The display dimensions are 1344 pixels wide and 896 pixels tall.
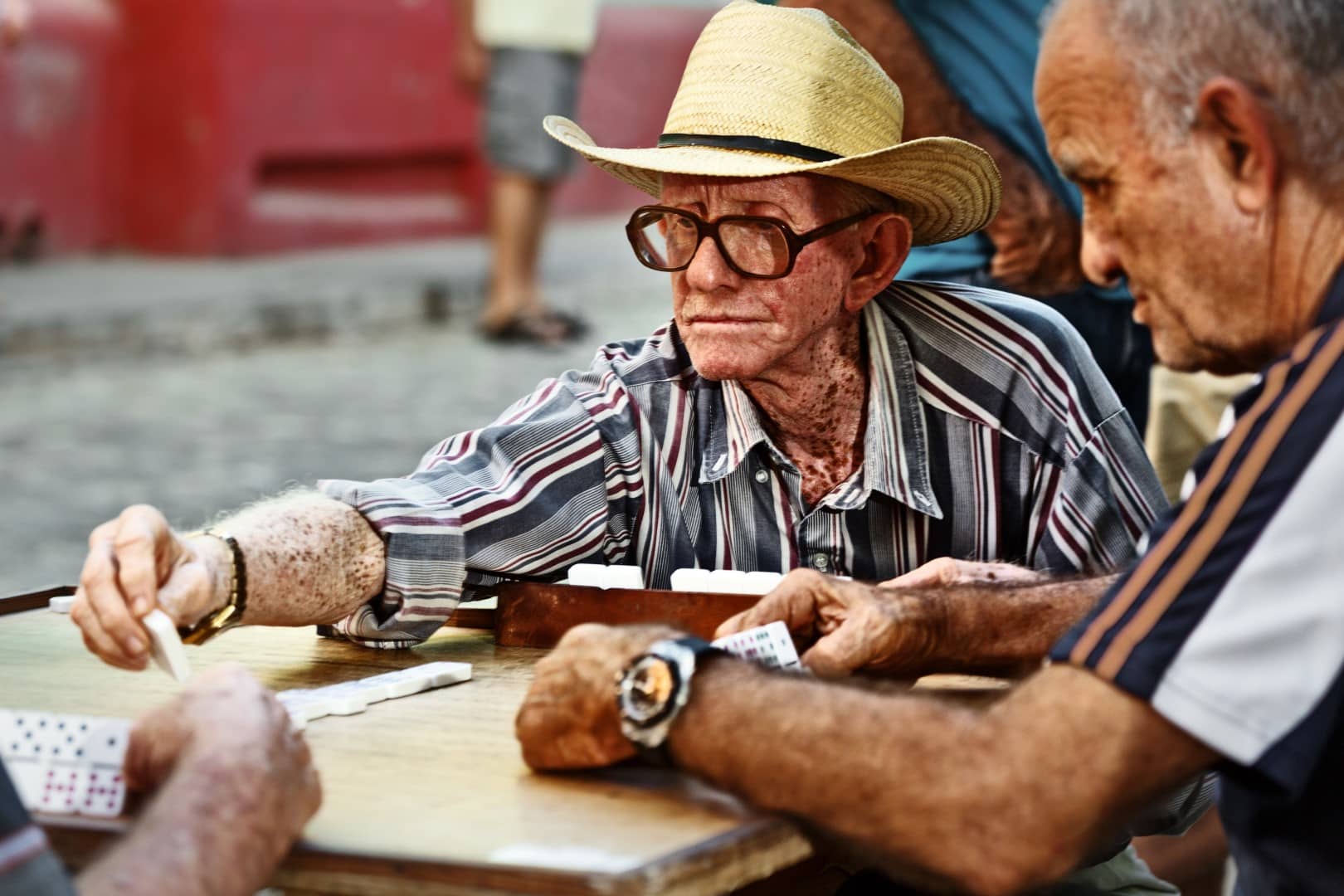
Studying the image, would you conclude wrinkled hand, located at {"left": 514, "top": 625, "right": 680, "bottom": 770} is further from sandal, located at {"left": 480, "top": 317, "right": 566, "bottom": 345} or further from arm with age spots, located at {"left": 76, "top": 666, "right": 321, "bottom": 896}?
sandal, located at {"left": 480, "top": 317, "right": 566, "bottom": 345}

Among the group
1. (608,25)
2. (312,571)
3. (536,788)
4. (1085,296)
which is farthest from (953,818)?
(608,25)

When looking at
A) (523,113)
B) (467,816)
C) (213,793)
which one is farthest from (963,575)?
(523,113)

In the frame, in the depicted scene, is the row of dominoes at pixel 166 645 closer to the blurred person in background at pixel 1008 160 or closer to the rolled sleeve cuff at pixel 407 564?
the rolled sleeve cuff at pixel 407 564

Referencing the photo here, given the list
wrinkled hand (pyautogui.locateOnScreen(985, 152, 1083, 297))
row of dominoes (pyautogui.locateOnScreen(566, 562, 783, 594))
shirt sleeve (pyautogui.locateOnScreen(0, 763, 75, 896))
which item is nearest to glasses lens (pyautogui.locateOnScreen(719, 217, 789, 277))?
row of dominoes (pyautogui.locateOnScreen(566, 562, 783, 594))

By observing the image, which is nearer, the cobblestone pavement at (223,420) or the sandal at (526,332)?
the cobblestone pavement at (223,420)

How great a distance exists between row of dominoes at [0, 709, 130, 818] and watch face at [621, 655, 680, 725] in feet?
1.65

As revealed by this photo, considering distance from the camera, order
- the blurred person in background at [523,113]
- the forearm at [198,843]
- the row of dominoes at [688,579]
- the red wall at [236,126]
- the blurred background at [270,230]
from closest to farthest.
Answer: the forearm at [198,843] < the row of dominoes at [688,579] < the blurred background at [270,230] < the blurred person in background at [523,113] < the red wall at [236,126]

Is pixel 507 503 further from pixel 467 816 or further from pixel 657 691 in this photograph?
pixel 467 816

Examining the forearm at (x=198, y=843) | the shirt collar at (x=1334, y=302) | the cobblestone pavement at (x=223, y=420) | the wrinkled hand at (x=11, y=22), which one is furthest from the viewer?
the wrinkled hand at (x=11, y=22)

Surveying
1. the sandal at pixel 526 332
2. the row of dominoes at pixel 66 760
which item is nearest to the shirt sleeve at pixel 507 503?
the row of dominoes at pixel 66 760

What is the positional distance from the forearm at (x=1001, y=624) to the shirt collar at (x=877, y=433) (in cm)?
36

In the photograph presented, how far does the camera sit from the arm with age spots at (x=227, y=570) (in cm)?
236

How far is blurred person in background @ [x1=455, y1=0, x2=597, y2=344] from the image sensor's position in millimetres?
10039

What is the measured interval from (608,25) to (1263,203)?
474 inches
